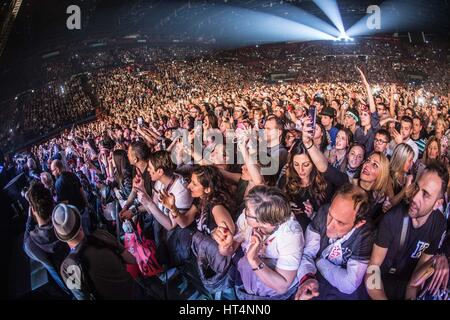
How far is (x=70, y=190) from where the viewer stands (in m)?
2.98

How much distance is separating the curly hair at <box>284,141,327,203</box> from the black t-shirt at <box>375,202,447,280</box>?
18.4 inches

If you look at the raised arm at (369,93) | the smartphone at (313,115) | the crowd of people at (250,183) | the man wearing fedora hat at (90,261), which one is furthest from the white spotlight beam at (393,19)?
the man wearing fedora hat at (90,261)

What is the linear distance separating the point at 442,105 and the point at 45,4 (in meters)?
3.62

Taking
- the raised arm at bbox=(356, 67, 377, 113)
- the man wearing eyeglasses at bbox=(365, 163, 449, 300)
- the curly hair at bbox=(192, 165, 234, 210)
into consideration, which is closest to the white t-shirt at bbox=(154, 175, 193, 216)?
the curly hair at bbox=(192, 165, 234, 210)

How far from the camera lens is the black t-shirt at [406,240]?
2461 millimetres

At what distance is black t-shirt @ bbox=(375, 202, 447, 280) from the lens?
8.07 feet

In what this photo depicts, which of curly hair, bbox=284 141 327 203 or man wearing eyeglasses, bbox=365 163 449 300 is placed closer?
man wearing eyeglasses, bbox=365 163 449 300

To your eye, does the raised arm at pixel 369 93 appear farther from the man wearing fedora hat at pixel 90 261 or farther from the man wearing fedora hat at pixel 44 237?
the man wearing fedora hat at pixel 44 237

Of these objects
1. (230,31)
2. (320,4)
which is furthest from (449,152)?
(230,31)

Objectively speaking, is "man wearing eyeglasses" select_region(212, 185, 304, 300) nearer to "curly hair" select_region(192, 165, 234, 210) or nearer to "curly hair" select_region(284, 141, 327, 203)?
"curly hair" select_region(192, 165, 234, 210)

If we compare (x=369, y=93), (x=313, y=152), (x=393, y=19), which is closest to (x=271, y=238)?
(x=313, y=152)

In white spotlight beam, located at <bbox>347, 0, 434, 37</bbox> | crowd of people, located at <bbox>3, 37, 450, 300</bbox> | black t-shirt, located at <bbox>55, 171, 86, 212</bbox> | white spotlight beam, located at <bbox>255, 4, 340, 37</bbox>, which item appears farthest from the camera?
white spotlight beam, located at <bbox>255, 4, 340, 37</bbox>

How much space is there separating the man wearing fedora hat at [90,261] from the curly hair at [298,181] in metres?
1.33

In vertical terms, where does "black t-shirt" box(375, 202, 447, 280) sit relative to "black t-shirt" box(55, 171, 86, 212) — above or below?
below
